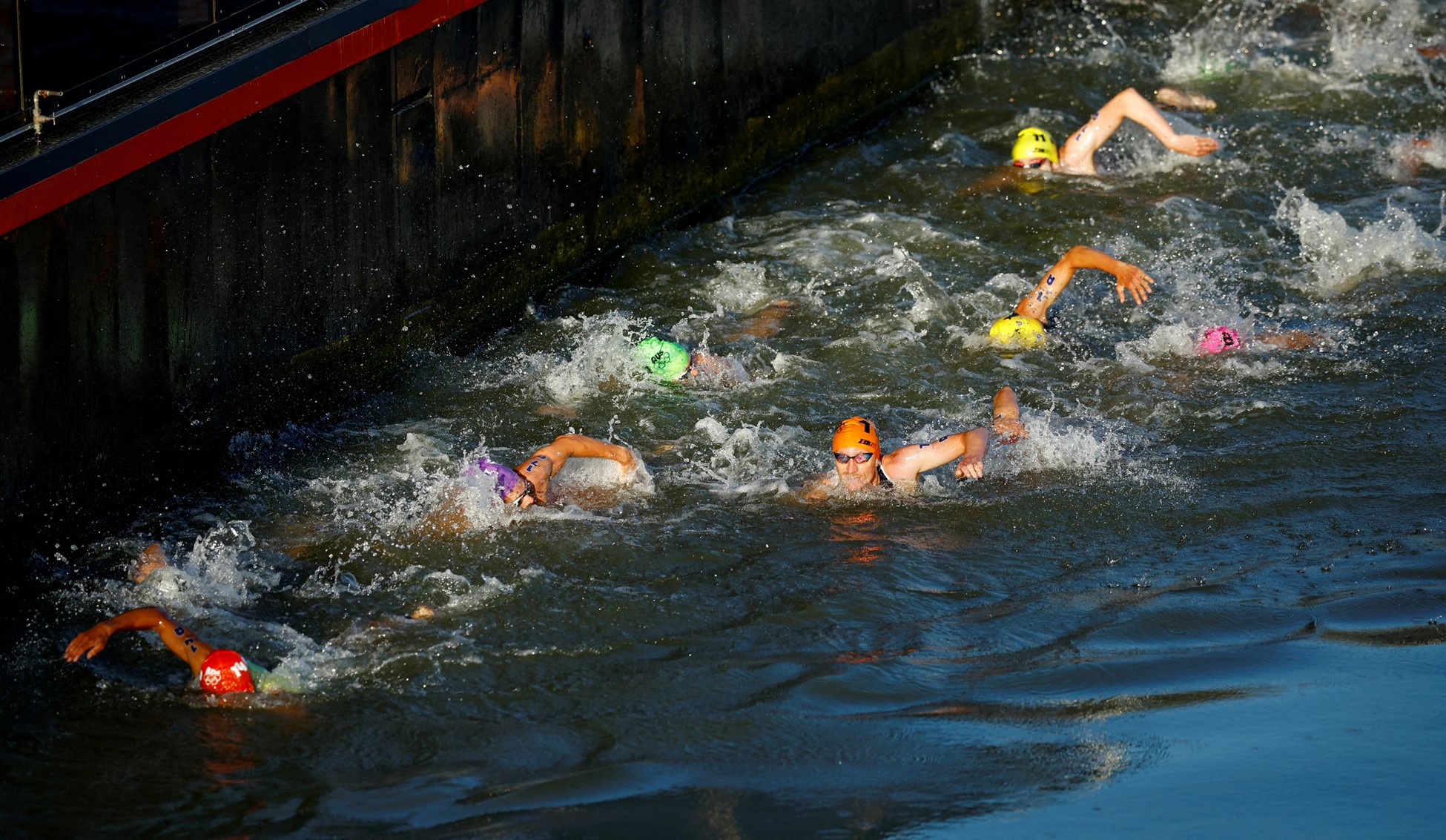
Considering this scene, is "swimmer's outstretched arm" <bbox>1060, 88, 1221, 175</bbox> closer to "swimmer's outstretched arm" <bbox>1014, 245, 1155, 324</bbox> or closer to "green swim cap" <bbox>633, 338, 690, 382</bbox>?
"swimmer's outstretched arm" <bbox>1014, 245, 1155, 324</bbox>

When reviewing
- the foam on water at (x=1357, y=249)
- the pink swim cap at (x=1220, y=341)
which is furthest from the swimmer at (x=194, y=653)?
the foam on water at (x=1357, y=249)

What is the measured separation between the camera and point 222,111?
9.02 meters

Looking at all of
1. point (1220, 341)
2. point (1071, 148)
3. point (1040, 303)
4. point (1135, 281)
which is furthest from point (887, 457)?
point (1071, 148)

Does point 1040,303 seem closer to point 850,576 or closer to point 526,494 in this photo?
point 850,576

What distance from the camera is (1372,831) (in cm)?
563

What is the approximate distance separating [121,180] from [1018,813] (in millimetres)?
6025

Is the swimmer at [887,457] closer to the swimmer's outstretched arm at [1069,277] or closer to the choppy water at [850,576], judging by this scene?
the choppy water at [850,576]

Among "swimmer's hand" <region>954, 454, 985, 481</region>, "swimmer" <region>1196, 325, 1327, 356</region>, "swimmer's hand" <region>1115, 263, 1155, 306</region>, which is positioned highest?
"swimmer's hand" <region>1115, 263, 1155, 306</region>

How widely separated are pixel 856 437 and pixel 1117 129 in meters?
8.22

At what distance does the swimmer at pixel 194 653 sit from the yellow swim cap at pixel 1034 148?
33.8 feet

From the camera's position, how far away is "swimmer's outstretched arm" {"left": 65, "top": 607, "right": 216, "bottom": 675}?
7.07 meters

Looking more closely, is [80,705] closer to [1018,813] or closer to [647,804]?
Answer: [647,804]

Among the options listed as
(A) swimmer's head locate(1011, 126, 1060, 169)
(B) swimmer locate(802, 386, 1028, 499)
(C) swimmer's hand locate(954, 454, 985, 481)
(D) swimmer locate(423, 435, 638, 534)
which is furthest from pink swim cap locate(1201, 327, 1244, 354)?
(D) swimmer locate(423, 435, 638, 534)

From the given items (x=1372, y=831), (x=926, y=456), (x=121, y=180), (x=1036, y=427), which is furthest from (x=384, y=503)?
(x=1372, y=831)
